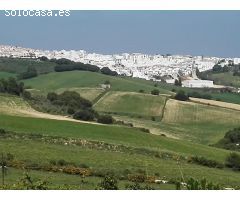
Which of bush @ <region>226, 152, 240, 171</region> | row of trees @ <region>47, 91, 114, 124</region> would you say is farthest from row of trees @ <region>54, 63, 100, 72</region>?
bush @ <region>226, 152, 240, 171</region>

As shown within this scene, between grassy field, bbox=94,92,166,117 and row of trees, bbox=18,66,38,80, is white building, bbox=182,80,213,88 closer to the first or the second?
row of trees, bbox=18,66,38,80

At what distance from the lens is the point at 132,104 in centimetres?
4925

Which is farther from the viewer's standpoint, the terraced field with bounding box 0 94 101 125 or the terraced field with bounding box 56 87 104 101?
the terraced field with bounding box 56 87 104 101

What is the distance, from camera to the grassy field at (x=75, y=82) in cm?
5894

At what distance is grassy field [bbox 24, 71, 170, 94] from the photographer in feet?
193

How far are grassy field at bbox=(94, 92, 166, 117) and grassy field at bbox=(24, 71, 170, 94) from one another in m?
5.14

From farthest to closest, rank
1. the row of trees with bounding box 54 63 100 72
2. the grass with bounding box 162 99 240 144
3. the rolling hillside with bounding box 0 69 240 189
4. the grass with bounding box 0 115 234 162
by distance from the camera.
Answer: the row of trees with bounding box 54 63 100 72 → the grass with bounding box 162 99 240 144 → the grass with bounding box 0 115 234 162 → the rolling hillside with bounding box 0 69 240 189

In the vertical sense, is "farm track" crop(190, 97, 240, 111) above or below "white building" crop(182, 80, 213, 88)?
below

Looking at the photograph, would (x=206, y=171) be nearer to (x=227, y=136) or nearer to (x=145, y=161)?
(x=145, y=161)

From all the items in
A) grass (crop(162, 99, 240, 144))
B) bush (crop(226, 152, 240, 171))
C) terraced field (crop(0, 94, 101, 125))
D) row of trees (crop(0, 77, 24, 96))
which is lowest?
grass (crop(162, 99, 240, 144))

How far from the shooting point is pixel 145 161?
2083 centimetres

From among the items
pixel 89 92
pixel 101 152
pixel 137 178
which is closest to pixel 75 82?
pixel 89 92

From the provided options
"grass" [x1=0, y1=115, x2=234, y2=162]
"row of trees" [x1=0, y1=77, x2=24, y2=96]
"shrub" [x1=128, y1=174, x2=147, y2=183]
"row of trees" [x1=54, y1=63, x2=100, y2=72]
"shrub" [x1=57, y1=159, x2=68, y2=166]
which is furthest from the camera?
→ "row of trees" [x1=54, y1=63, x2=100, y2=72]
